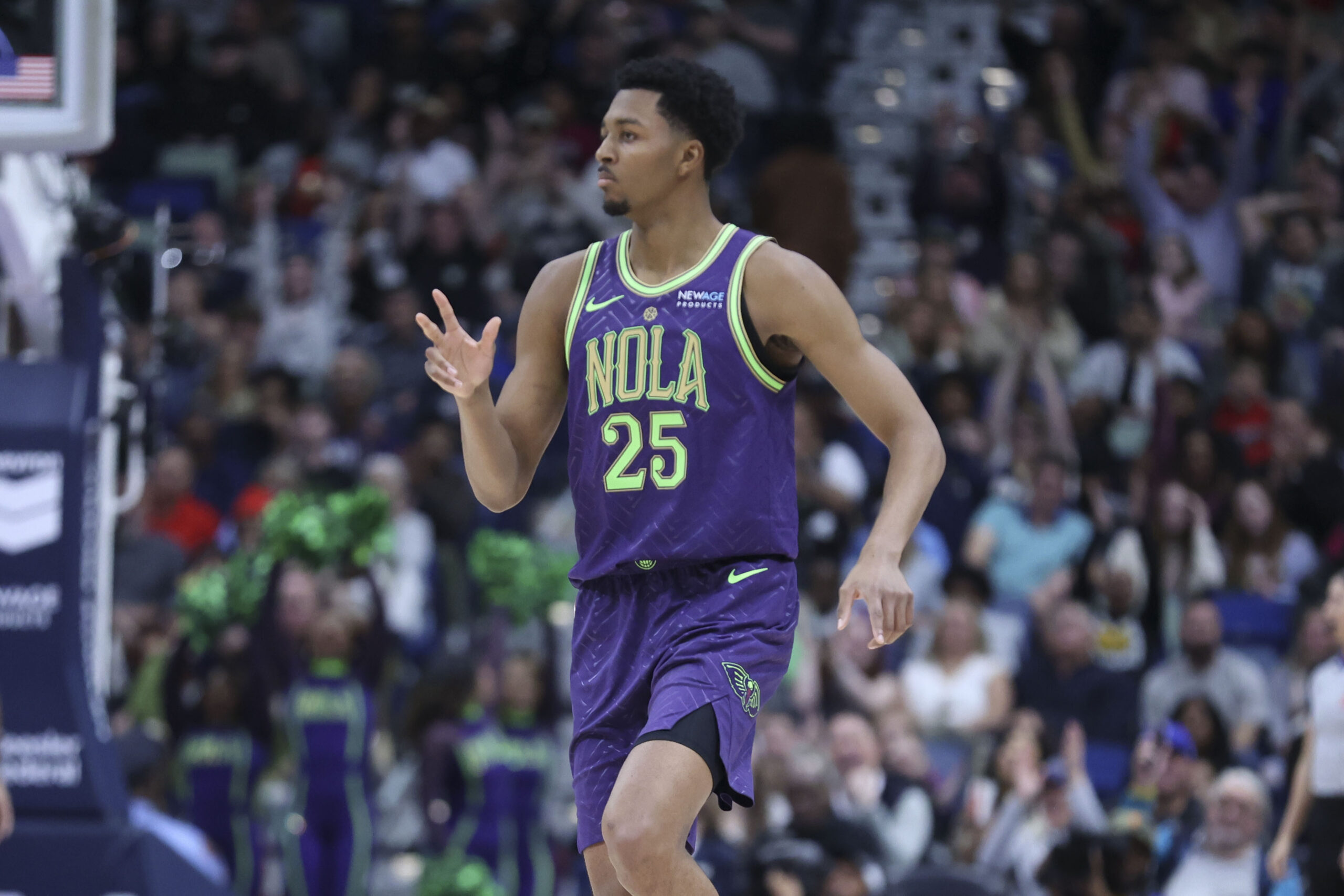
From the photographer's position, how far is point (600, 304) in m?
4.68

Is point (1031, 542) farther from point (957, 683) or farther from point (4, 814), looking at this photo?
point (4, 814)

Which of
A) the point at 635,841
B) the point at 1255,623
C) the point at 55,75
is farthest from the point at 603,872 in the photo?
the point at 1255,623

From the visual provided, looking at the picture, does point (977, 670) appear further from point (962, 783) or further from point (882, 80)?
point (882, 80)

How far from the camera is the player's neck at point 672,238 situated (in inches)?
184

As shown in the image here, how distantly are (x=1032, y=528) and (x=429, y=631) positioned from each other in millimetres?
3559

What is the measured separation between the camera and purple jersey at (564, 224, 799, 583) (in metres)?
4.48

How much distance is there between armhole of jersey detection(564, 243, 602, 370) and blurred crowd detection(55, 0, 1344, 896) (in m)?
3.95


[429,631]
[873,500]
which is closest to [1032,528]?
[873,500]

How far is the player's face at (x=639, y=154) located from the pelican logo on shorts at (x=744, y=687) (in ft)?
3.64

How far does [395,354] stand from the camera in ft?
41.9

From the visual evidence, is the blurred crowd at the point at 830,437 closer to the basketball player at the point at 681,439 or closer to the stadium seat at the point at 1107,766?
the stadium seat at the point at 1107,766

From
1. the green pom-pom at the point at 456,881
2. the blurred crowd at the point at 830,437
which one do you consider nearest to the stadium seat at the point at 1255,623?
the blurred crowd at the point at 830,437

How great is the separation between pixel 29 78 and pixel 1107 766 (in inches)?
262

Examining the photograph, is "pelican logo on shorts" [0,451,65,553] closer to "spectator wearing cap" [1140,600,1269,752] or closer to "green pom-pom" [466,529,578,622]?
"green pom-pom" [466,529,578,622]
